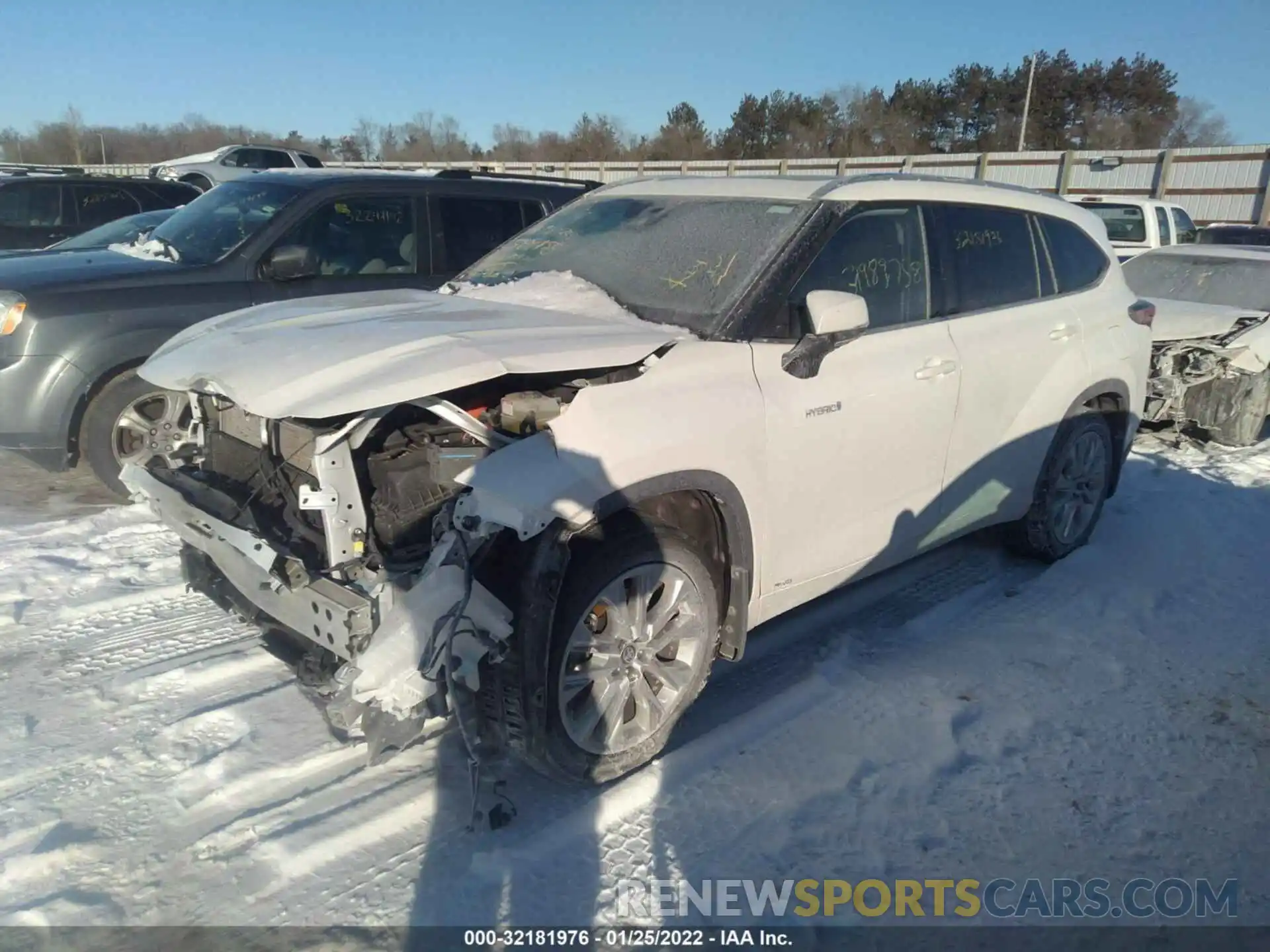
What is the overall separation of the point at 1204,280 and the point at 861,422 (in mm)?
6900

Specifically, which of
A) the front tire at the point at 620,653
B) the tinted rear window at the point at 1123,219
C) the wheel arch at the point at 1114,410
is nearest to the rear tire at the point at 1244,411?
the wheel arch at the point at 1114,410

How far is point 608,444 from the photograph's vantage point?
271 cm

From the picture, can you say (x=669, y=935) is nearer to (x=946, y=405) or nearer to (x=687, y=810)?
(x=687, y=810)

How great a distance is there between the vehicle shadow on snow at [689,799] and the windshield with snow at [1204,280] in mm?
5046

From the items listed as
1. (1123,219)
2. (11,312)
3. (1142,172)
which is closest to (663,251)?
(11,312)

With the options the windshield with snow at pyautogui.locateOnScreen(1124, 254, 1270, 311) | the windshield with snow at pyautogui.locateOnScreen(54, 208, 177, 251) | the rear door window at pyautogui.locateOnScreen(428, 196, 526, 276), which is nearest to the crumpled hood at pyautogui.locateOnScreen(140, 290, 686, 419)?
the rear door window at pyautogui.locateOnScreen(428, 196, 526, 276)

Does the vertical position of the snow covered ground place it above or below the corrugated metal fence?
below

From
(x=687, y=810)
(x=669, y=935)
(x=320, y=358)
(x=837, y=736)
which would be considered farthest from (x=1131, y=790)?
(x=320, y=358)

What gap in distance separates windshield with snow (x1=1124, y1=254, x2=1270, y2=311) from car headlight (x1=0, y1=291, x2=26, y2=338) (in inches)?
326

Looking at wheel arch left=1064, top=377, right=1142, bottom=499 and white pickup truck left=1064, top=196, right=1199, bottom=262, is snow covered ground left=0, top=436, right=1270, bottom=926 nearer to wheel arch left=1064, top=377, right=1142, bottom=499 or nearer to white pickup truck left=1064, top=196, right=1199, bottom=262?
wheel arch left=1064, top=377, right=1142, bottom=499

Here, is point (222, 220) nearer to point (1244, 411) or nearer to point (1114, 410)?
point (1114, 410)

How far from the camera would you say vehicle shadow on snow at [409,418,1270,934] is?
102 inches

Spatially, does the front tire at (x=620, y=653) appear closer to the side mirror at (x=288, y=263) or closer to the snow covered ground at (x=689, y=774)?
the snow covered ground at (x=689, y=774)

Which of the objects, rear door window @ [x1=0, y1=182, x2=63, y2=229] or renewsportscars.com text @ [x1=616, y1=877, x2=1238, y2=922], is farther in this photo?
rear door window @ [x1=0, y1=182, x2=63, y2=229]
